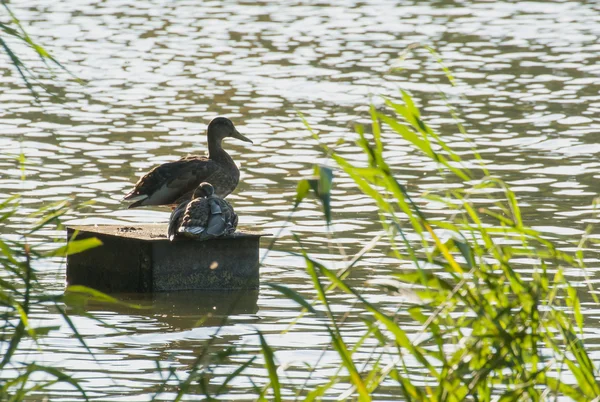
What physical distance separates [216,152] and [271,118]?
210 inches

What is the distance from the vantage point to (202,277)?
30.1ft

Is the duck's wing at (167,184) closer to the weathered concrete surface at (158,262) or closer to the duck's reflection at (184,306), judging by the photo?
the weathered concrete surface at (158,262)

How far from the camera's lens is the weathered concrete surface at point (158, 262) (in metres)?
8.97

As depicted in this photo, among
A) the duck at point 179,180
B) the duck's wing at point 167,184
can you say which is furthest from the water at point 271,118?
the duck's wing at point 167,184

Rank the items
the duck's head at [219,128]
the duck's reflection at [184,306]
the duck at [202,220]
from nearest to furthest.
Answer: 1. the duck's reflection at [184,306]
2. the duck at [202,220]
3. the duck's head at [219,128]

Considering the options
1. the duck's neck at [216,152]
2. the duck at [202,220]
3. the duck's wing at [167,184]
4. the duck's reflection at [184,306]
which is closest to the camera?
the duck's reflection at [184,306]

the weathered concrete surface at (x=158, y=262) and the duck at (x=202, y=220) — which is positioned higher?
the duck at (x=202, y=220)

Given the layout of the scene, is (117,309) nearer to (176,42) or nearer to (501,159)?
(501,159)

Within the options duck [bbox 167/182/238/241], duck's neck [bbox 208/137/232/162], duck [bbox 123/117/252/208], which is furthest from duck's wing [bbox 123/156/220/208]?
duck [bbox 167/182/238/241]

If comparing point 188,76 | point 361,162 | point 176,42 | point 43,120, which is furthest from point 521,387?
point 176,42

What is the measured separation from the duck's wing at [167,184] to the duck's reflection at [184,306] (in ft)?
3.85

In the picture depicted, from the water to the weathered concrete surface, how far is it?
0.58ft

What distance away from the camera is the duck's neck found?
10828mm

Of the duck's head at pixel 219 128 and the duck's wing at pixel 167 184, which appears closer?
the duck's wing at pixel 167 184
